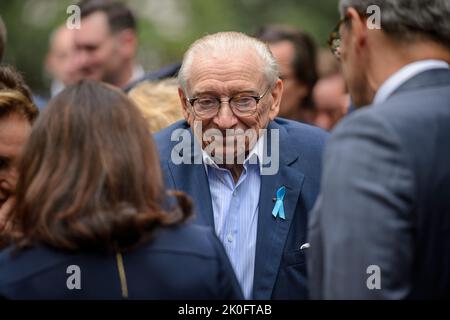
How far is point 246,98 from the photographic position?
4730 mm

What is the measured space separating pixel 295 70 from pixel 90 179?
4695mm

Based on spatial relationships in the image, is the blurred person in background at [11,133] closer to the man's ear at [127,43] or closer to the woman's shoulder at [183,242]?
the woman's shoulder at [183,242]

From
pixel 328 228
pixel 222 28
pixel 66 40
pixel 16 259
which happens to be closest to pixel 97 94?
pixel 16 259

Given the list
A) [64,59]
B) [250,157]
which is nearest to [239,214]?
[250,157]

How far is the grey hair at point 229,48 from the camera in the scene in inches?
190

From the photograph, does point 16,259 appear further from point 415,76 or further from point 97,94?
point 415,76

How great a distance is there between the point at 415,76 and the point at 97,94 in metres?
1.18

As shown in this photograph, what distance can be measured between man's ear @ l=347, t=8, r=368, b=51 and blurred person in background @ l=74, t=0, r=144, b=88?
5.36 m

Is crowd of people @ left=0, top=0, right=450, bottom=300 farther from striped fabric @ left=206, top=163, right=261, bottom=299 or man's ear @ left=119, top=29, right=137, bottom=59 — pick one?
man's ear @ left=119, top=29, right=137, bottom=59

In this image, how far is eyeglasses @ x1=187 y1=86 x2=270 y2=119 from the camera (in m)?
4.70

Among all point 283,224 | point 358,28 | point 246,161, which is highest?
point 358,28

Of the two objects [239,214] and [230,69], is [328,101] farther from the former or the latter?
[239,214]

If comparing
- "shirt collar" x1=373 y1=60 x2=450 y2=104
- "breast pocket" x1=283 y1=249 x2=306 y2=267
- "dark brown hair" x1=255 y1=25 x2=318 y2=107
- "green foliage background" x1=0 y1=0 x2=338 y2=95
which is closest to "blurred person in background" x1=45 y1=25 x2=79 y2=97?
"dark brown hair" x1=255 y1=25 x2=318 y2=107

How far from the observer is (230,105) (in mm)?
4715
